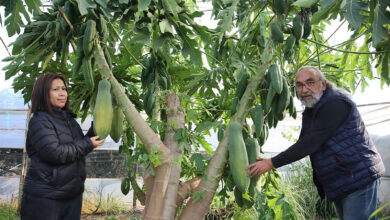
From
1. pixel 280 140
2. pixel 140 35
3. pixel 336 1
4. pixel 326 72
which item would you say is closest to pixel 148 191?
pixel 140 35

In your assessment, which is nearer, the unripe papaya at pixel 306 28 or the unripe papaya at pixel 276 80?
the unripe papaya at pixel 276 80

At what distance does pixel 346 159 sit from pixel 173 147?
0.95m

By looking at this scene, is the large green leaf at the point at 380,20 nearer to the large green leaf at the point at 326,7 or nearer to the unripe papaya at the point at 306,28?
the large green leaf at the point at 326,7

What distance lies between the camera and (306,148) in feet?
6.57

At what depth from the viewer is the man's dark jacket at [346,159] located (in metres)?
1.95

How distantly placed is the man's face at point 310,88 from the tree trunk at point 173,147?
75 cm

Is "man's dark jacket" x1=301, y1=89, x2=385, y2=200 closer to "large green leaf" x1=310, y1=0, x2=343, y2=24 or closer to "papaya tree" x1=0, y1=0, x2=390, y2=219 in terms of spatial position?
"papaya tree" x1=0, y1=0, x2=390, y2=219

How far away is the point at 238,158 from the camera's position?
1.80m

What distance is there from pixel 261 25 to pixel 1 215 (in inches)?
183

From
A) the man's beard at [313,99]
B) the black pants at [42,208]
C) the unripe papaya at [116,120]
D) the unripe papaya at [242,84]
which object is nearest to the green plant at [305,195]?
the man's beard at [313,99]

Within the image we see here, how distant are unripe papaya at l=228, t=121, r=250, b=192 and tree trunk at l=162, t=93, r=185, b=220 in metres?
0.31

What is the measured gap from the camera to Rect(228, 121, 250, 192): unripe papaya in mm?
1802

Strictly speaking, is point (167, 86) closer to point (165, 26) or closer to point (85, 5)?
point (165, 26)

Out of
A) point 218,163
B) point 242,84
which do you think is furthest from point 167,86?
point 218,163
